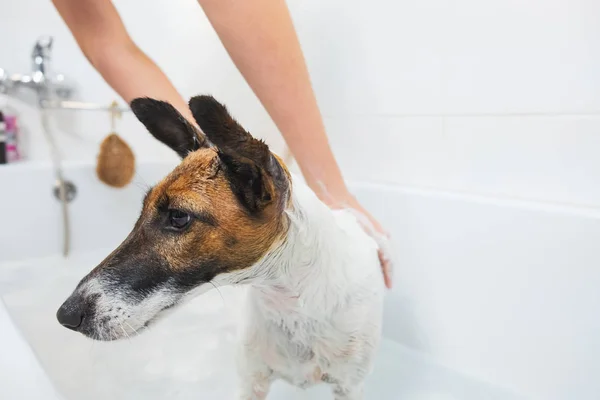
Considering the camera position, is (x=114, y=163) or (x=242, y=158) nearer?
(x=242, y=158)

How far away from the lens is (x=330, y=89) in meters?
1.70

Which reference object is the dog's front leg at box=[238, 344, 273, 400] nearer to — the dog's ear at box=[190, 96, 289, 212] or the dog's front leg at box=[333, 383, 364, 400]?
the dog's front leg at box=[333, 383, 364, 400]

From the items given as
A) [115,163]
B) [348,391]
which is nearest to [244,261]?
[348,391]

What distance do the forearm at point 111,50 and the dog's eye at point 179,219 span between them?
0.50 m

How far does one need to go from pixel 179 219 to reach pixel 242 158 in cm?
13

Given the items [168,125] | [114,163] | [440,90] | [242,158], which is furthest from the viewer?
[114,163]

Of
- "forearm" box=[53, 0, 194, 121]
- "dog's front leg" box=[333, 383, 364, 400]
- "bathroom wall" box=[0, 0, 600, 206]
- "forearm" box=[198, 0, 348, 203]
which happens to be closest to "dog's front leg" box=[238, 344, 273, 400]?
"dog's front leg" box=[333, 383, 364, 400]

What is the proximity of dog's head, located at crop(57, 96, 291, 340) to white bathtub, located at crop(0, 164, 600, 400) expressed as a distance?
55 centimetres

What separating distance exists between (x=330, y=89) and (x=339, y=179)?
755 mm

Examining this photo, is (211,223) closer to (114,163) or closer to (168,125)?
(168,125)

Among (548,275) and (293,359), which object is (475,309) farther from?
(293,359)

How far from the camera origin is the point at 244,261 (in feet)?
2.16

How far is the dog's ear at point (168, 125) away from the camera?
0.69 m

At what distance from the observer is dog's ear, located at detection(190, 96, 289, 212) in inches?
19.9
